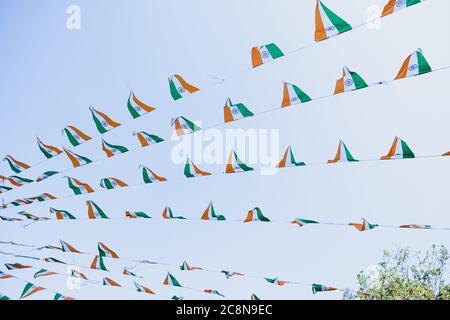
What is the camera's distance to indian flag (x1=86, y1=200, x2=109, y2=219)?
5.87m

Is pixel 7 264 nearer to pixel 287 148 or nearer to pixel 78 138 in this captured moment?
pixel 78 138

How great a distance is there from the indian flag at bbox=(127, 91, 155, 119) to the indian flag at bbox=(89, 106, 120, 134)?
36 cm

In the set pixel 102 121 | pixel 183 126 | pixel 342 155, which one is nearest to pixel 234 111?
pixel 183 126

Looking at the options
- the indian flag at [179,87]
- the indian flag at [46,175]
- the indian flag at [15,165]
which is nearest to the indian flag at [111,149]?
the indian flag at [46,175]

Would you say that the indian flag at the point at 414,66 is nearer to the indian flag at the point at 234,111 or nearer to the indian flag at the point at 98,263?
the indian flag at the point at 234,111

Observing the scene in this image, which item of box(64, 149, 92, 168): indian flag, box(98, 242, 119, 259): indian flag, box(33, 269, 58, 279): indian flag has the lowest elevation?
box(33, 269, 58, 279): indian flag

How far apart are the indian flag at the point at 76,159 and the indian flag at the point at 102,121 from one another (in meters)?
0.71

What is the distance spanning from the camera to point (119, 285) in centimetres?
602

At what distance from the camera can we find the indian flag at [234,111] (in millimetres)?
4312

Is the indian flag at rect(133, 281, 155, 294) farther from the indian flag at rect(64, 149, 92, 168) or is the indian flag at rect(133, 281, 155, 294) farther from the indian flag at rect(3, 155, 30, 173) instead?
the indian flag at rect(3, 155, 30, 173)

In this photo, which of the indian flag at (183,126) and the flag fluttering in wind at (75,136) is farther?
the flag fluttering in wind at (75,136)

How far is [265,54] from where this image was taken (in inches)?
142

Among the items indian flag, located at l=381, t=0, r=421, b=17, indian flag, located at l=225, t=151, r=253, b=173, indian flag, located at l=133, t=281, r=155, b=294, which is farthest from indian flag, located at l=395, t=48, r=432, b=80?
indian flag, located at l=133, t=281, r=155, b=294
